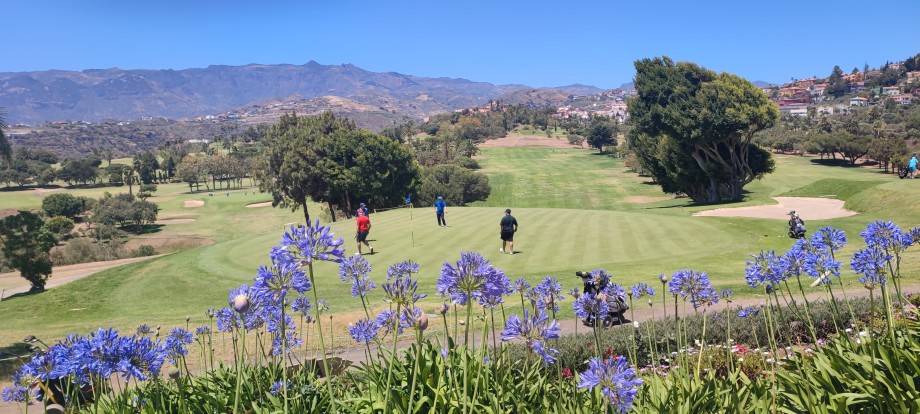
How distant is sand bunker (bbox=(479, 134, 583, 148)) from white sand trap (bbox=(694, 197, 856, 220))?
4462 inches

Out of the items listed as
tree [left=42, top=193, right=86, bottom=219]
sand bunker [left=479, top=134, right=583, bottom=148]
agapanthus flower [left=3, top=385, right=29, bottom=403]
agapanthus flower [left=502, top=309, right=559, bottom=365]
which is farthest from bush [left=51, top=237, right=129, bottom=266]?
sand bunker [left=479, top=134, right=583, bottom=148]

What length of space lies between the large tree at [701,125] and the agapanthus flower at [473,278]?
44.7 meters

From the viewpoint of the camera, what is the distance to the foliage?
73.4 meters

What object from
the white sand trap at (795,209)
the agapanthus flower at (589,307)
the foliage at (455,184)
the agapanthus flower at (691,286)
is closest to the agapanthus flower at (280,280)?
the agapanthus flower at (589,307)

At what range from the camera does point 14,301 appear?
2012 centimetres

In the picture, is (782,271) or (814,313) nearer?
(782,271)

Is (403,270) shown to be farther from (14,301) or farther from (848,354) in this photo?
(14,301)

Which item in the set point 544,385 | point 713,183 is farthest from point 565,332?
point 713,183

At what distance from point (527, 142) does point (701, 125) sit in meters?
115

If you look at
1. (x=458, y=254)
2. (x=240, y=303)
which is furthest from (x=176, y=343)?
(x=458, y=254)

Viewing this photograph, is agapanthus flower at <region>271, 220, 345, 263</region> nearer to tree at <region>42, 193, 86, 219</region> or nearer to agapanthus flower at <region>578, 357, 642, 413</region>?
agapanthus flower at <region>578, 357, 642, 413</region>

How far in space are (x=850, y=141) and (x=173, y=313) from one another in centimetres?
9085

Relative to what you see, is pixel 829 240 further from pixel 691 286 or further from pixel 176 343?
pixel 176 343

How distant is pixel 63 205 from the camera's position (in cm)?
8675
